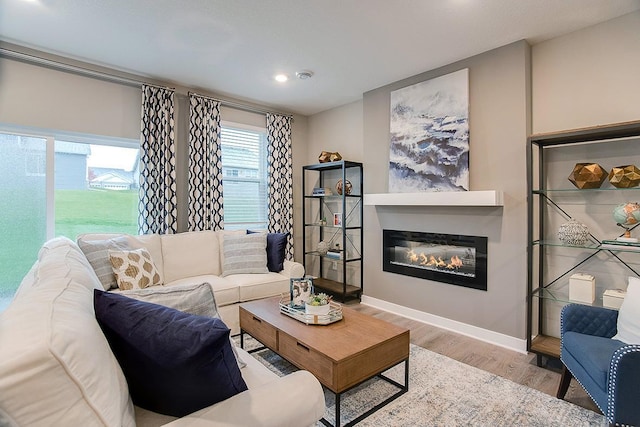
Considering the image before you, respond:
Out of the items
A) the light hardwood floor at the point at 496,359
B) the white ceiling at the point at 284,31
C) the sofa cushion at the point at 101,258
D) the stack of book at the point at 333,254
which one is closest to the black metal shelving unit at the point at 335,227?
the stack of book at the point at 333,254

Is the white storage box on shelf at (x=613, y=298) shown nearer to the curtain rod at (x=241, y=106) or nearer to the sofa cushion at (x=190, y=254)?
the sofa cushion at (x=190, y=254)

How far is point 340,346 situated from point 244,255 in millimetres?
2002

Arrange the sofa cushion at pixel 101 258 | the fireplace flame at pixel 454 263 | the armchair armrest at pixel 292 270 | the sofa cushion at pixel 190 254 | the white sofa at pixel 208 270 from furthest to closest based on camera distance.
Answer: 1. the armchair armrest at pixel 292 270
2. the sofa cushion at pixel 190 254
3. the fireplace flame at pixel 454 263
4. the white sofa at pixel 208 270
5. the sofa cushion at pixel 101 258

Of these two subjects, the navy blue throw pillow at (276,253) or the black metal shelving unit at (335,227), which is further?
the black metal shelving unit at (335,227)

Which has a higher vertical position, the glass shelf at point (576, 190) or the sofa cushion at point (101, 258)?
the glass shelf at point (576, 190)

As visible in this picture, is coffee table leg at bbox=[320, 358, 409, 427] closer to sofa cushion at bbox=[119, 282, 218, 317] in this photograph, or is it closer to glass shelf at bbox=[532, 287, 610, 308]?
sofa cushion at bbox=[119, 282, 218, 317]

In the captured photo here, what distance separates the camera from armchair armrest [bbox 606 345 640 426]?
152cm

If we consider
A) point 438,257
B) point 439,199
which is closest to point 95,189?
point 439,199

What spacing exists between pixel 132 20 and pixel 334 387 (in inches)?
119

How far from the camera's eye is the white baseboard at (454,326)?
2.91m

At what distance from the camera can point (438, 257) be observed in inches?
139

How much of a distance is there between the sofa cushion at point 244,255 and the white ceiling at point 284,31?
1854mm

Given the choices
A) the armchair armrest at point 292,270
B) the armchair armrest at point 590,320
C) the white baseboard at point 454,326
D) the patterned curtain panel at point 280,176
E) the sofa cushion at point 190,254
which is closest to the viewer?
the armchair armrest at point 590,320

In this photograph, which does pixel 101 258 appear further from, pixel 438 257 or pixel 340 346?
pixel 438 257
